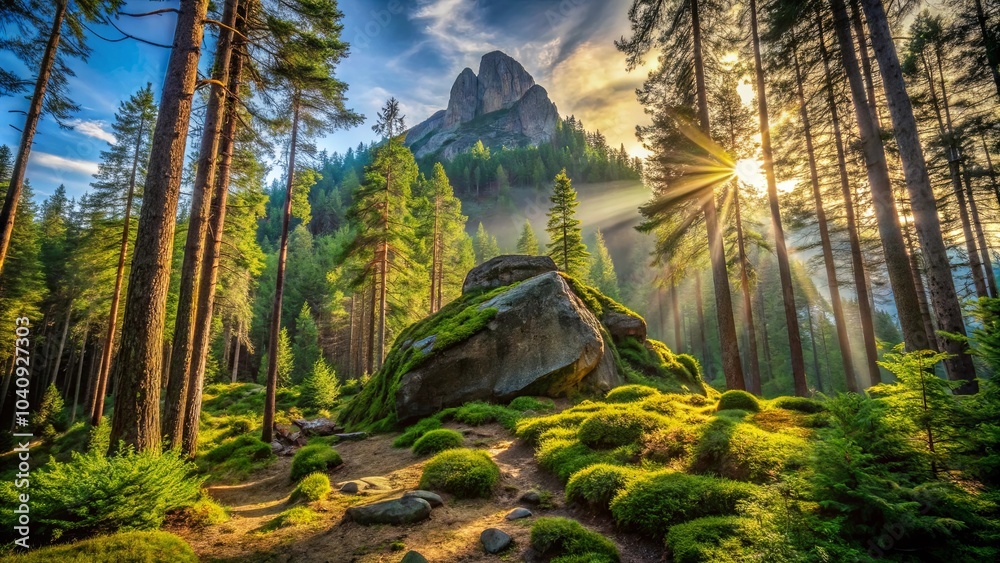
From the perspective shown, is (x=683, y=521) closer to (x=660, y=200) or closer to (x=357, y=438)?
(x=357, y=438)

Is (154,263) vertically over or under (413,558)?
over

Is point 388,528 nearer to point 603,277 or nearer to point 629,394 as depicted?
point 629,394

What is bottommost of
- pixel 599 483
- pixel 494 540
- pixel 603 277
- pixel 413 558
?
pixel 494 540

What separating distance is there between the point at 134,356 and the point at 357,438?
717 cm

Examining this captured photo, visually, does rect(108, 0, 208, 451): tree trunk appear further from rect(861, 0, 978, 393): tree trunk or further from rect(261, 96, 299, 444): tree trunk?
rect(861, 0, 978, 393): tree trunk

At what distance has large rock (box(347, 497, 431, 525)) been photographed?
16.3 ft

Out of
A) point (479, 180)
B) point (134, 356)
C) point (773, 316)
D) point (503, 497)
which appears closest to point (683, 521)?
point (503, 497)

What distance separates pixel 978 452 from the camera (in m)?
3.06

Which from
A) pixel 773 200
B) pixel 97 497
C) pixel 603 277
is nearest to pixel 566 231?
pixel 773 200

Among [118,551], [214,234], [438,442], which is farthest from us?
[214,234]

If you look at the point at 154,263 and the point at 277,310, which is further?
the point at 277,310

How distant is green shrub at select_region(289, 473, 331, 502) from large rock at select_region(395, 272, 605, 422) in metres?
4.96

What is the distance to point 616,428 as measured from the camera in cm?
674

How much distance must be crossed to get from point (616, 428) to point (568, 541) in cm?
312
